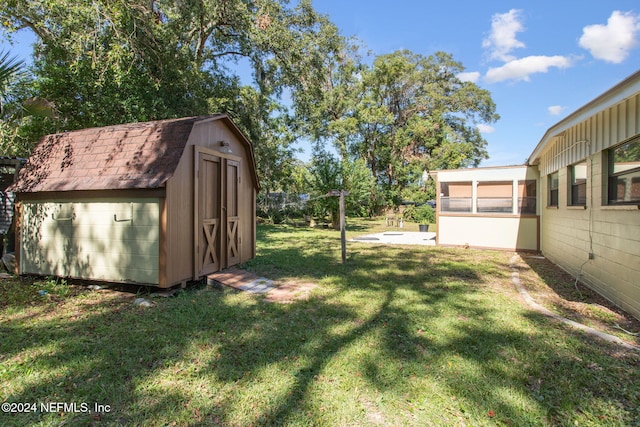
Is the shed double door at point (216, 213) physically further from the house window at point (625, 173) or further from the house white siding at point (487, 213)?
the house white siding at point (487, 213)

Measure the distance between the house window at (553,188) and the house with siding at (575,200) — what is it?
2 centimetres

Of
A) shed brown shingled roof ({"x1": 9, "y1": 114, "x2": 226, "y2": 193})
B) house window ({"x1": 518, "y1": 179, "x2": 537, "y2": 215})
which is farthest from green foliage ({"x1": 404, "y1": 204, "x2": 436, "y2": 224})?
shed brown shingled roof ({"x1": 9, "y1": 114, "x2": 226, "y2": 193})

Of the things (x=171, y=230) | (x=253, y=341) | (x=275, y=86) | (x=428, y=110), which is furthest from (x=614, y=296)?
(x=428, y=110)

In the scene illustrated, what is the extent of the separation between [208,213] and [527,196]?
29.9 feet

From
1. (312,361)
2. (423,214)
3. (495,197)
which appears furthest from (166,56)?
(423,214)

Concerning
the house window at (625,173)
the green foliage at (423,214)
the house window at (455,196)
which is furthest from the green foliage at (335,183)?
the house window at (625,173)

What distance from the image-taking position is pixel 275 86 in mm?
15680

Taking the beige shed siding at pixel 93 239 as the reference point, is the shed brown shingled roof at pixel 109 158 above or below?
above

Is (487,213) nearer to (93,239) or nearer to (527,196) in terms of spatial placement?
(527,196)

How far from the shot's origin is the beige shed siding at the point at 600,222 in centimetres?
398

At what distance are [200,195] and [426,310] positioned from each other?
3.85 meters

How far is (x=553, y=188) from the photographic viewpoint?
26.9 ft

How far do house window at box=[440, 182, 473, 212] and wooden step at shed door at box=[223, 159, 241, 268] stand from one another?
23.9 ft

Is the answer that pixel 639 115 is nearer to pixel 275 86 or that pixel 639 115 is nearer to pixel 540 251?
pixel 540 251
